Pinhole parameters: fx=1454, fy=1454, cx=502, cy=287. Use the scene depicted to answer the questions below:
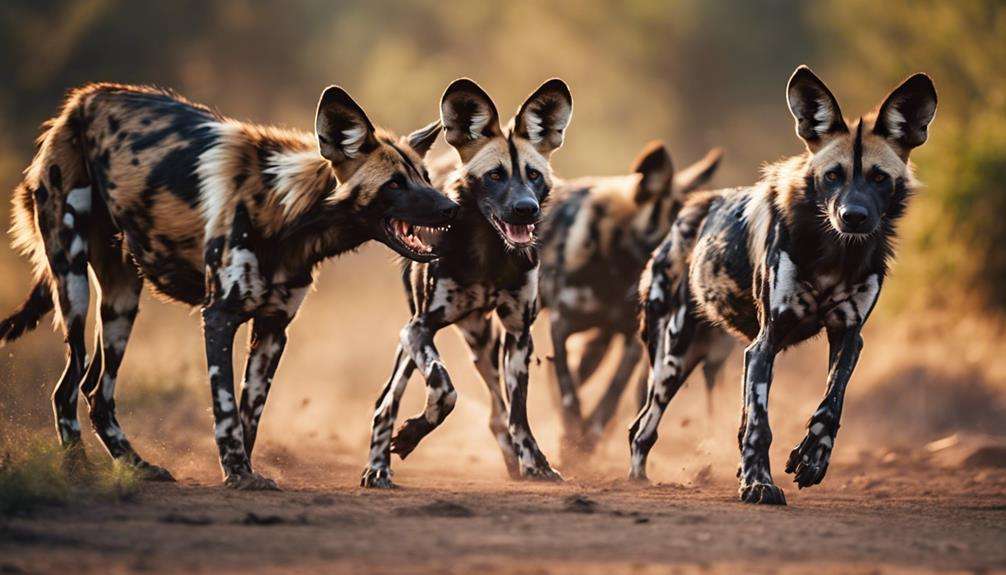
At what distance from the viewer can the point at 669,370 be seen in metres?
7.23

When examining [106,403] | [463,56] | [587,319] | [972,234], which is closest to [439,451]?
[587,319]

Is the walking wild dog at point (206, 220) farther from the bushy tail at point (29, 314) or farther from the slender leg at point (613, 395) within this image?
the slender leg at point (613, 395)

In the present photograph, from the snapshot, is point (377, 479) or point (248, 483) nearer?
point (248, 483)

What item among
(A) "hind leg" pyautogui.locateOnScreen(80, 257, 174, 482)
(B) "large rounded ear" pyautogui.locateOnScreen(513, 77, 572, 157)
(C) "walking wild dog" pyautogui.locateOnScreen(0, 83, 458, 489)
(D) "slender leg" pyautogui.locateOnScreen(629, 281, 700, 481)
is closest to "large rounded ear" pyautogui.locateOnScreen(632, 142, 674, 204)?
(D) "slender leg" pyautogui.locateOnScreen(629, 281, 700, 481)

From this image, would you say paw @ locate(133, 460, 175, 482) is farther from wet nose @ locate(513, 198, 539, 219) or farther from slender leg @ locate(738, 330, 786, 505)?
slender leg @ locate(738, 330, 786, 505)

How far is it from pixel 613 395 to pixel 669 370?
1.67 m

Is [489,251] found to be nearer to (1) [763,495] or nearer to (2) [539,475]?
(2) [539,475]

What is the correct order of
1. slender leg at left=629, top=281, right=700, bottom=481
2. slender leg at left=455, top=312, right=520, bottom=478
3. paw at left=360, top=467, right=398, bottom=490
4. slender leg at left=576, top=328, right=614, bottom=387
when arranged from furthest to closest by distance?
1. slender leg at left=576, top=328, right=614, bottom=387
2. slender leg at left=455, top=312, right=520, bottom=478
3. slender leg at left=629, top=281, right=700, bottom=481
4. paw at left=360, top=467, right=398, bottom=490

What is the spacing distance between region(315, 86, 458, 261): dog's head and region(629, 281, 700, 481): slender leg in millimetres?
1767

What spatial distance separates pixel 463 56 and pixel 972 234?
15.8 meters

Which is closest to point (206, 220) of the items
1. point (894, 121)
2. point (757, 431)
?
point (757, 431)

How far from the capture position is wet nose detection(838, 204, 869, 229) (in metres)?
5.61

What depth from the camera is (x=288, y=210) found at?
19.3ft

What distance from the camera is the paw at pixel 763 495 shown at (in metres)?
5.59
